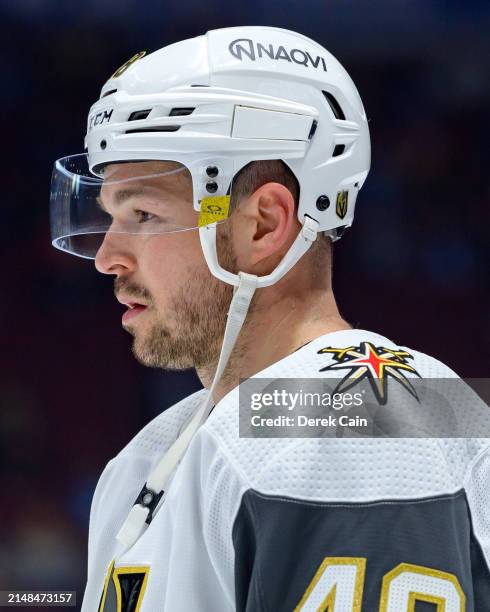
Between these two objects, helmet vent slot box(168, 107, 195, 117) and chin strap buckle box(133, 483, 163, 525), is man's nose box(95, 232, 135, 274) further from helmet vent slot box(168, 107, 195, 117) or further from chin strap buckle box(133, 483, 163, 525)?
chin strap buckle box(133, 483, 163, 525)

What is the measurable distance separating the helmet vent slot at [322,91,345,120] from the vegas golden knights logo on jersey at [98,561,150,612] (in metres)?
0.93

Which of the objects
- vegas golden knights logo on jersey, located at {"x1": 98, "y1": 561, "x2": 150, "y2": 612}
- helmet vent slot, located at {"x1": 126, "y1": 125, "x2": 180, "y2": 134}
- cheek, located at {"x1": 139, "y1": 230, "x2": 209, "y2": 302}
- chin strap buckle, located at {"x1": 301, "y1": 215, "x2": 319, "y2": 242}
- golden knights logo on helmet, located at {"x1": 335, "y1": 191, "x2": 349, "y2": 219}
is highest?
helmet vent slot, located at {"x1": 126, "y1": 125, "x2": 180, "y2": 134}

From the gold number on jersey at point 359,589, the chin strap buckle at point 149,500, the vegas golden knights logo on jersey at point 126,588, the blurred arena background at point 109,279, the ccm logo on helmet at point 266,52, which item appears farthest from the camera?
the blurred arena background at point 109,279

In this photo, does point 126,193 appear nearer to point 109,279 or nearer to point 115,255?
point 115,255

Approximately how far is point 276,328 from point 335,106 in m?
0.46

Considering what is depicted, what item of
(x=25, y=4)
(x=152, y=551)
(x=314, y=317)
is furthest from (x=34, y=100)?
(x=152, y=551)

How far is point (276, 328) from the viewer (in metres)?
1.74

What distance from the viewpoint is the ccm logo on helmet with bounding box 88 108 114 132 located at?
1.79 metres

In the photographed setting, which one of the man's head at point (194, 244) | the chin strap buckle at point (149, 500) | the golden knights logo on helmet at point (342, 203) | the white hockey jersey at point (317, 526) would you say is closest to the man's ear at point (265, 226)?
the man's head at point (194, 244)

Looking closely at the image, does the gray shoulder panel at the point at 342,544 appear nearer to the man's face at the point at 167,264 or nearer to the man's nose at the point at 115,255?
the man's face at the point at 167,264

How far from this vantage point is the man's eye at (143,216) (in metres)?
1.75

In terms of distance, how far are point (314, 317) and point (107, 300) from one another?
2017 mm

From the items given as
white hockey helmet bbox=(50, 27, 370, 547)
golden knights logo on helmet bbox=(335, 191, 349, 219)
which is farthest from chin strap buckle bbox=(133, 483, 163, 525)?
golden knights logo on helmet bbox=(335, 191, 349, 219)

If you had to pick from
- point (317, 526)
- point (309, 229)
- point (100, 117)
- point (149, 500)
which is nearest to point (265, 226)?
point (309, 229)
